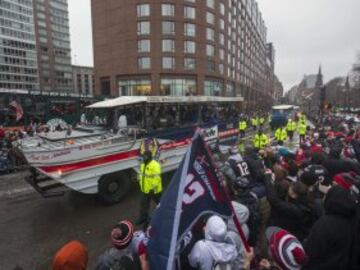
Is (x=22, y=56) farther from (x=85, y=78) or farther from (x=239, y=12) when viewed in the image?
(x=239, y=12)

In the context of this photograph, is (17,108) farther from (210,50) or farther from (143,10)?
(210,50)

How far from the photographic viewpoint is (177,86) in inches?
1649

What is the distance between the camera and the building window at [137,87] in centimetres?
4112

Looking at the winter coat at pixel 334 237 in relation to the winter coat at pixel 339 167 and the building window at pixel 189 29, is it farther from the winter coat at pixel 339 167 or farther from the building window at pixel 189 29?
the building window at pixel 189 29

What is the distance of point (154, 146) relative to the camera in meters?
7.64

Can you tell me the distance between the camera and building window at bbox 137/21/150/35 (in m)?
40.6

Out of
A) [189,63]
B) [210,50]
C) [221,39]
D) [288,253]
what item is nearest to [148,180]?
[288,253]

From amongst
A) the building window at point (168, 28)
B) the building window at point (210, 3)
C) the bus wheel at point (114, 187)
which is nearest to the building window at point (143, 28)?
the building window at point (168, 28)

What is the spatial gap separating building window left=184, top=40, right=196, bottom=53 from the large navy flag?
41.5m

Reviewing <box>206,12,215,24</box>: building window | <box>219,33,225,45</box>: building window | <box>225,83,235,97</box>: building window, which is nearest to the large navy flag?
<box>206,12,215,24</box>: building window

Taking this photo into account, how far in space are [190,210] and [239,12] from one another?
63.8m

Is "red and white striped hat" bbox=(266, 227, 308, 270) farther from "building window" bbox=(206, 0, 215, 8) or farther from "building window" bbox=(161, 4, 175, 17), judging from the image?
"building window" bbox=(206, 0, 215, 8)

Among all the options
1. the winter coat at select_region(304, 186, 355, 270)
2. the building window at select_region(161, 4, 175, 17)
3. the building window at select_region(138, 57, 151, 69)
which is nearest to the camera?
the winter coat at select_region(304, 186, 355, 270)

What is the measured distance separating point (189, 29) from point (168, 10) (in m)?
4.16
